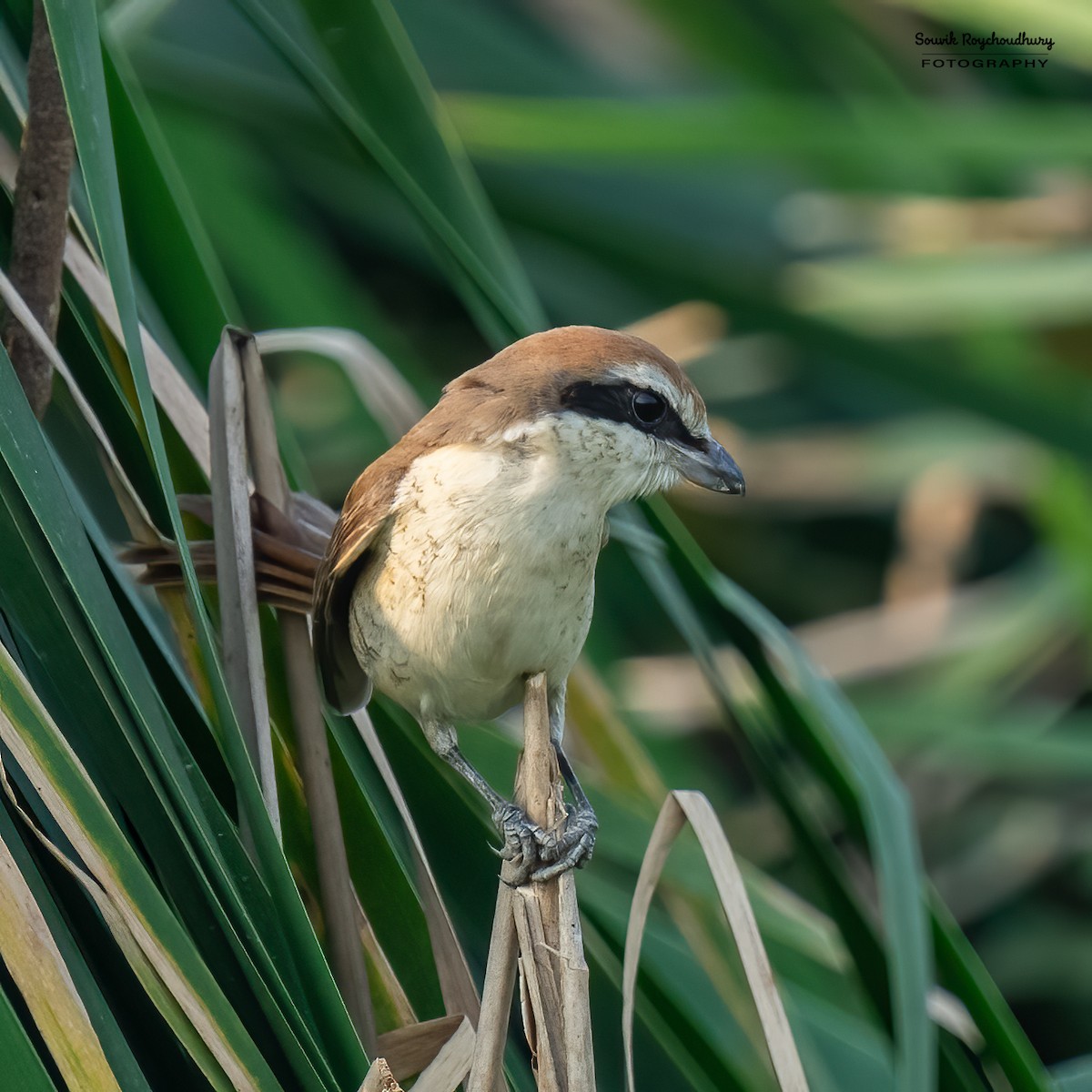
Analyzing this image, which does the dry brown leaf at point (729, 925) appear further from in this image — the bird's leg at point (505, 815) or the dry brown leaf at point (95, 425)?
the dry brown leaf at point (95, 425)

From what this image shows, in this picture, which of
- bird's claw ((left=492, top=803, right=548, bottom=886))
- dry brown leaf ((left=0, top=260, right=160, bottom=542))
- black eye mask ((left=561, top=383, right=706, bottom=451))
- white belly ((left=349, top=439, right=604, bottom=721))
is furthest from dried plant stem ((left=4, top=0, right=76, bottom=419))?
bird's claw ((left=492, top=803, right=548, bottom=886))

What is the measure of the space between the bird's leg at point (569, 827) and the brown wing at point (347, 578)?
0.24 metres

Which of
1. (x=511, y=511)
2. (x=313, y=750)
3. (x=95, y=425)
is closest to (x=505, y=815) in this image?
(x=313, y=750)

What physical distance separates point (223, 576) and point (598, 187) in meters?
2.71

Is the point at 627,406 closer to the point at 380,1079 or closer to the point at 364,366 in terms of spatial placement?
the point at 364,366

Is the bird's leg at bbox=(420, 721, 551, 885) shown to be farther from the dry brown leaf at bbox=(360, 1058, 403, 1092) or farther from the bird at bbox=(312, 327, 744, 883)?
the dry brown leaf at bbox=(360, 1058, 403, 1092)

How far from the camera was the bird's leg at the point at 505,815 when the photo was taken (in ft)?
4.49

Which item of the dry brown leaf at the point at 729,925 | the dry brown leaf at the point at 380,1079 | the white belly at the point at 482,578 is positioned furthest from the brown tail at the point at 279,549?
the dry brown leaf at the point at 380,1079

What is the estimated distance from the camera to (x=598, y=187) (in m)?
3.95

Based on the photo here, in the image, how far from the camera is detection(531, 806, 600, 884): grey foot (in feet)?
4.33

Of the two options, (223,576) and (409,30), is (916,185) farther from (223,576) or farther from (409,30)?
(223,576)

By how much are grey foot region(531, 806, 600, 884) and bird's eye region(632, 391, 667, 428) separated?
457 mm

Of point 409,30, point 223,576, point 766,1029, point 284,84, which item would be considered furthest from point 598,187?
point 766,1029

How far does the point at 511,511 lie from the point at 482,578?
0.08 metres
